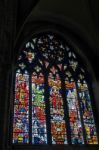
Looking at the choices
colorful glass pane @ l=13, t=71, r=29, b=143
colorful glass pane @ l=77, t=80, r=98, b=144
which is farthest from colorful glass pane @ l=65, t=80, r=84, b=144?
colorful glass pane @ l=13, t=71, r=29, b=143

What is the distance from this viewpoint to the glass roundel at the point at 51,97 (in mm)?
8219

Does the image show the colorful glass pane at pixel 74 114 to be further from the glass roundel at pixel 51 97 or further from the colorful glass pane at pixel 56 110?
the colorful glass pane at pixel 56 110

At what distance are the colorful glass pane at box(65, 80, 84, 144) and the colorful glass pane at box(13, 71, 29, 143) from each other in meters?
1.41

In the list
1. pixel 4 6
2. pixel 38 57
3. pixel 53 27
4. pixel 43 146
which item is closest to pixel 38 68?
pixel 38 57

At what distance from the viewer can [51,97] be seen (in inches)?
353

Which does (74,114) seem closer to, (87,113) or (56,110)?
(87,113)

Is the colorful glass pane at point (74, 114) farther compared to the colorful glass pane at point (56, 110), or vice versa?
the colorful glass pane at point (74, 114)

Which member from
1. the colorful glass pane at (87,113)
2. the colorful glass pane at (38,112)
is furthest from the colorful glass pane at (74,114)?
the colorful glass pane at (38,112)

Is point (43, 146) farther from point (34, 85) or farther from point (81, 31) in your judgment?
point (81, 31)

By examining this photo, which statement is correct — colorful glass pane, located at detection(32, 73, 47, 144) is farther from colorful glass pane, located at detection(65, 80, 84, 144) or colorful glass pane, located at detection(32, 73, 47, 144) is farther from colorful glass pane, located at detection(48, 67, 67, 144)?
colorful glass pane, located at detection(65, 80, 84, 144)

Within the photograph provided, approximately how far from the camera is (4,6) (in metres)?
5.48

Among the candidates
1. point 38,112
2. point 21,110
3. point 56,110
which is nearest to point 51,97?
point 56,110

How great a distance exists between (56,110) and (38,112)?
23.8 inches

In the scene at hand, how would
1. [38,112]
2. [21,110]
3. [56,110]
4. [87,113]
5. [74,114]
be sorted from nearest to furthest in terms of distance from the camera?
[21,110] → [38,112] → [56,110] → [74,114] → [87,113]
